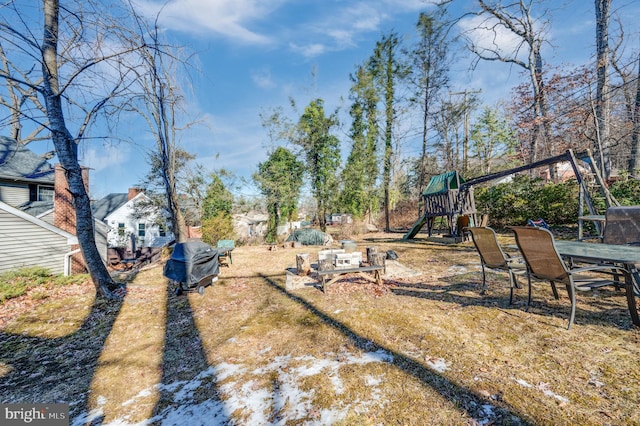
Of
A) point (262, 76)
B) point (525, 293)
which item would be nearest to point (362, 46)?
point (262, 76)

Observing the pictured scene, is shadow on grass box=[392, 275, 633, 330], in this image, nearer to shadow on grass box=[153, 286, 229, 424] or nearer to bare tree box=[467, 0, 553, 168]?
shadow on grass box=[153, 286, 229, 424]

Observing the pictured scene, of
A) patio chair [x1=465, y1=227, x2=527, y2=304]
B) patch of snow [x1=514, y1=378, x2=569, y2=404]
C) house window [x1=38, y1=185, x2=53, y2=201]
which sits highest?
house window [x1=38, y1=185, x2=53, y2=201]

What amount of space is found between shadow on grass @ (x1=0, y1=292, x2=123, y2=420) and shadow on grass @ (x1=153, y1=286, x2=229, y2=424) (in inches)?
33.1

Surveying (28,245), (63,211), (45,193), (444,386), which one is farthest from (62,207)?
(444,386)

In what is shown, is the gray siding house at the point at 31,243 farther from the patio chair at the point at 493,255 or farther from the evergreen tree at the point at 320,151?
the evergreen tree at the point at 320,151

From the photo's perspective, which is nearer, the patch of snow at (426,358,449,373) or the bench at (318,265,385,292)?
the patch of snow at (426,358,449,373)

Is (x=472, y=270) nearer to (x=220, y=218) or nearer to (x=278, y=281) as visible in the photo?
(x=278, y=281)

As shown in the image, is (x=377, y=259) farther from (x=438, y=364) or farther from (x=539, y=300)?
(x=438, y=364)

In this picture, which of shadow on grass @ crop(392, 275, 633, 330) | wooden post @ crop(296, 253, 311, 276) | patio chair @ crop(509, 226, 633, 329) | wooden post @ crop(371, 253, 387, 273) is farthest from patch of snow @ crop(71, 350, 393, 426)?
wooden post @ crop(296, 253, 311, 276)

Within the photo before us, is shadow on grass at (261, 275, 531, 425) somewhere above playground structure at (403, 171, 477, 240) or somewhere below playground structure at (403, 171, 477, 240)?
below

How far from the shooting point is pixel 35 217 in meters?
9.89

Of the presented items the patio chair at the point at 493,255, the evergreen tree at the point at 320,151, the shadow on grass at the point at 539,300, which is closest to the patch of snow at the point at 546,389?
the shadow on grass at the point at 539,300

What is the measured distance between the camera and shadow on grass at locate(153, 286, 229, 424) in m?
2.43

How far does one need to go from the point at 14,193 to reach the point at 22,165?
2088mm
